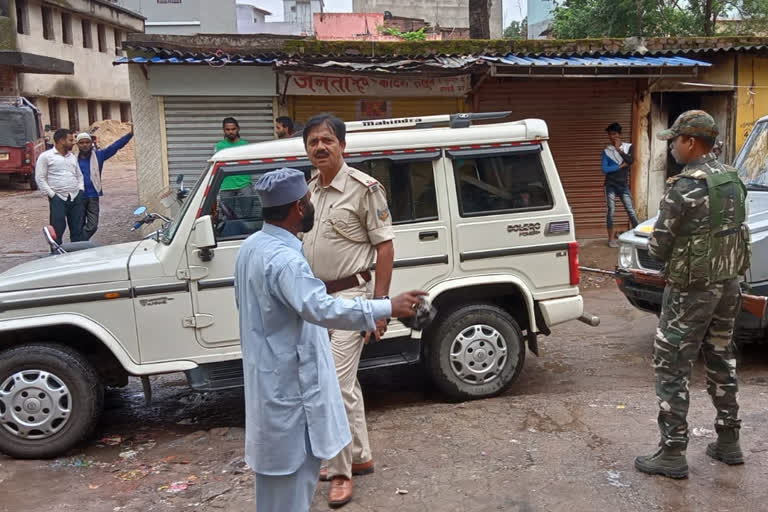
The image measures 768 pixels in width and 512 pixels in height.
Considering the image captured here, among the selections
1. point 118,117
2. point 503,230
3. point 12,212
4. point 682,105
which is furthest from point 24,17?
point 503,230

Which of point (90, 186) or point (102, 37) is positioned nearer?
point (90, 186)

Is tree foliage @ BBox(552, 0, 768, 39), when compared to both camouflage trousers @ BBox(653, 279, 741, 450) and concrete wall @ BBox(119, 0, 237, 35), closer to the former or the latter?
camouflage trousers @ BBox(653, 279, 741, 450)

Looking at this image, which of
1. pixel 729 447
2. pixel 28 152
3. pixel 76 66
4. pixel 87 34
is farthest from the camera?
pixel 87 34

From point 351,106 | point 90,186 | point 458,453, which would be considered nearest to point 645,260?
point 458,453

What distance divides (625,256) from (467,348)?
206 centimetres

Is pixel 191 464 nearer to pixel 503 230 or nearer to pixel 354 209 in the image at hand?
pixel 354 209

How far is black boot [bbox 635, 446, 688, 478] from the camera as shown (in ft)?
13.2

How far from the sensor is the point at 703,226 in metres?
3.90

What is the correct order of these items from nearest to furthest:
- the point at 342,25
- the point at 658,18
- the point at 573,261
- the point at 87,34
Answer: the point at 573,261 → the point at 658,18 → the point at 342,25 → the point at 87,34

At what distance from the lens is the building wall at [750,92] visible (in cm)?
1277

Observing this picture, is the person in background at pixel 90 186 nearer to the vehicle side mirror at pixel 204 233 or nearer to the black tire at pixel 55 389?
the black tire at pixel 55 389

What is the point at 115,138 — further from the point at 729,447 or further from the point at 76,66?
the point at 729,447

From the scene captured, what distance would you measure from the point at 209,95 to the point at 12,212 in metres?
7.17

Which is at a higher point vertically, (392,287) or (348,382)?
(392,287)
